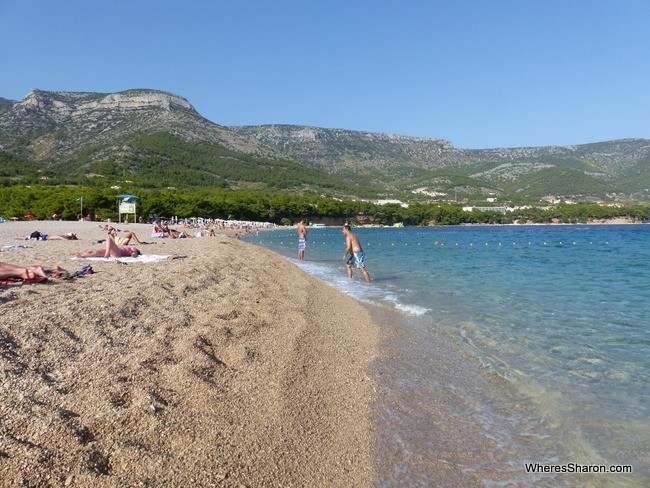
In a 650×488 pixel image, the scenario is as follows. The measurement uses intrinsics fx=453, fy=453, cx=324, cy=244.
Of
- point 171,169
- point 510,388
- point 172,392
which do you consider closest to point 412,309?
point 510,388

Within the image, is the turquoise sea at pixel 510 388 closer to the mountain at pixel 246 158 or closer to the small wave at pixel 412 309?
the small wave at pixel 412 309

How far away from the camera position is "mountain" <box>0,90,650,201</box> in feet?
361

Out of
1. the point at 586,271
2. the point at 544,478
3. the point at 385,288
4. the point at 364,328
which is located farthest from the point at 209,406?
the point at 586,271

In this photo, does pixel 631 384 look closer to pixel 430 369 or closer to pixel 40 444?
pixel 430 369

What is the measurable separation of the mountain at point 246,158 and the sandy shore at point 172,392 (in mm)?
86960

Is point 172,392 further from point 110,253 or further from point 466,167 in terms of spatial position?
point 466,167

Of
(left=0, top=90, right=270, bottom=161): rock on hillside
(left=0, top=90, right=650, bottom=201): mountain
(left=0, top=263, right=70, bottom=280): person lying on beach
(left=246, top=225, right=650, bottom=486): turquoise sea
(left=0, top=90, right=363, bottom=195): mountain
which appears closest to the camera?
(left=246, top=225, right=650, bottom=486): turquoise sea

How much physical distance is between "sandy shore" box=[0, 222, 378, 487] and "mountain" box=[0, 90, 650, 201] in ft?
285

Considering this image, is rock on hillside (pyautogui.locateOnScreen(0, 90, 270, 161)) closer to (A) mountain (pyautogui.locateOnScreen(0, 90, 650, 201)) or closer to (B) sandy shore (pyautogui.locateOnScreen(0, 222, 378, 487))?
(A) mountain (pyautogui.locateOnScreen(0, 90, 650, 201))

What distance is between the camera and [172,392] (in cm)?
407

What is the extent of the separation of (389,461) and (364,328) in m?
4.27

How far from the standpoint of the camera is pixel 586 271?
18359mm

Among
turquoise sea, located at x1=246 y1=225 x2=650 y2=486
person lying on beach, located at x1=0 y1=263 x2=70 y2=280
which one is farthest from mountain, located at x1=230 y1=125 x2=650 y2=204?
person lying on beach, located at x1=0 y1=263 x2=70 y2=280

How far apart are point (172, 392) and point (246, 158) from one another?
142m
